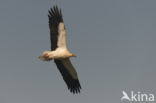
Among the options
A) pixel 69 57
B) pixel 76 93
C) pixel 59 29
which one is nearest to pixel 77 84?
pixel 76 93

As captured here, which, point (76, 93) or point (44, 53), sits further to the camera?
point (76, 93)

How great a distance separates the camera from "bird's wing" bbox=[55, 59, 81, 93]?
21.3 meters

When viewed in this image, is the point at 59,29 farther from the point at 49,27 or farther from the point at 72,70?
the point at 72,70

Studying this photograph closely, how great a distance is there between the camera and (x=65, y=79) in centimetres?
2178

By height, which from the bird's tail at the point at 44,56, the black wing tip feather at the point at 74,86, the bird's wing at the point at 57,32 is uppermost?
the bird's wing at the point at 57,32

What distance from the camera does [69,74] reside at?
2170cm

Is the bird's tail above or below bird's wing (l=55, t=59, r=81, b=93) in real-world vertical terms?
above

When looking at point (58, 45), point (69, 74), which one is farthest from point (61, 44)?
point (69, 74)

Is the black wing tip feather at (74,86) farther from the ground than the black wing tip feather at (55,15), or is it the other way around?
the black wing tip feather at (55,15)

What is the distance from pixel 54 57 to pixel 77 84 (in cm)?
272

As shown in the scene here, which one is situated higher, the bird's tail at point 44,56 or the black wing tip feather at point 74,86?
the bird's tail at point 44,56

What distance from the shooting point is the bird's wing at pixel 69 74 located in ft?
69.9

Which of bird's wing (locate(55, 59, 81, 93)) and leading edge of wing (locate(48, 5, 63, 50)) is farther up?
leading edge of wing (locate(48, 5, 63, 50))

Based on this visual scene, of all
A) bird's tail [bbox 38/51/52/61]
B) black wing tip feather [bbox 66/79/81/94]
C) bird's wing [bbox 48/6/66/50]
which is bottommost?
black wing tip feather [bbox 66/79/81/94]
